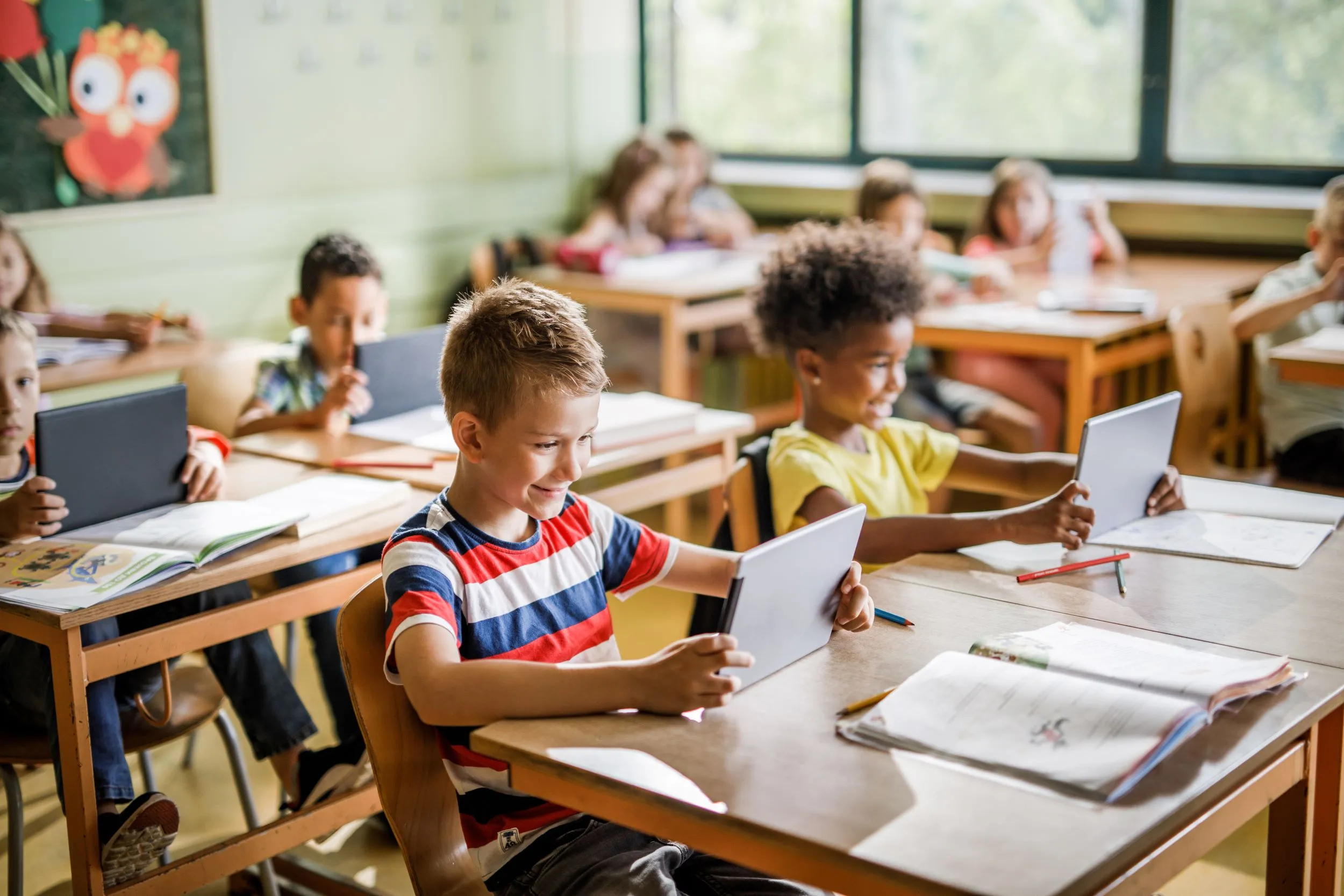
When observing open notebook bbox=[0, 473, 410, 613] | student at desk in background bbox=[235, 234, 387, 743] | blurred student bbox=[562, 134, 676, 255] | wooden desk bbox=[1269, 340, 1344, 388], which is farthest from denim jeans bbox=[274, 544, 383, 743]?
blurred student bbox=[562, 134, 676, 255]

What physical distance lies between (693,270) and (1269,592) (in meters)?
2.83

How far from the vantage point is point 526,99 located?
198 inches

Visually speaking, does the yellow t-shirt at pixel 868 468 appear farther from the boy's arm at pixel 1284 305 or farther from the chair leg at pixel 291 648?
the boy's arm at pixel 1284 305

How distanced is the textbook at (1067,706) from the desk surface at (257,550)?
0.88 m

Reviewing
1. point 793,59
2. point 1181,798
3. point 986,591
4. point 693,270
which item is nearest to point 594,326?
point 693,270

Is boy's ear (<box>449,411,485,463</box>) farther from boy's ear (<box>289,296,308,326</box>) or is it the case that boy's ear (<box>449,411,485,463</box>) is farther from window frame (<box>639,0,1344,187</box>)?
window frame (<box>639,0,1344,187</box>)

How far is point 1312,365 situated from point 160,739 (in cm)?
217

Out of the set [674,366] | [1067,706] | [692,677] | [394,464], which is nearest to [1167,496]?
[1067,706]

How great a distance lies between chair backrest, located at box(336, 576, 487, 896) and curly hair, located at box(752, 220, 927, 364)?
2.95 ft

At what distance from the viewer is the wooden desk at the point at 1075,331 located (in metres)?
3.19

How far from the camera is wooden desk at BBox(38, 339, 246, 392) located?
9.61ft

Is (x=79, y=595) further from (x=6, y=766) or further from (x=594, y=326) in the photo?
(x=594, y=326)

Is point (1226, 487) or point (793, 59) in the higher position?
point (793, 59)

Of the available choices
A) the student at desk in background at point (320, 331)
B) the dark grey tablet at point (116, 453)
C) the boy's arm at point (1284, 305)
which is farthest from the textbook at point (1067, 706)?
the boy's arm at point (1284, 305)
